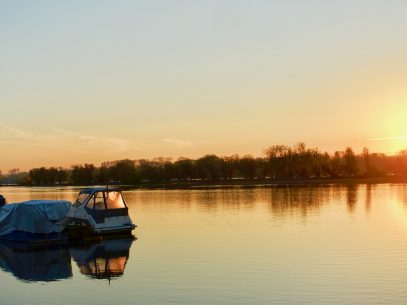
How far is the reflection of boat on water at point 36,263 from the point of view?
25453mm

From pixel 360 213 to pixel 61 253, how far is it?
30377mm

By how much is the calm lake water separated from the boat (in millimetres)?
2094

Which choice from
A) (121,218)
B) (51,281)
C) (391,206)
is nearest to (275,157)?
(391,206)

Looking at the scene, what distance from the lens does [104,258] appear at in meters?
30.3

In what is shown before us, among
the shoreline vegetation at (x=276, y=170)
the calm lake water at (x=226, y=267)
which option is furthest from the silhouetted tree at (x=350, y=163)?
the calm lake water at (x=226, y=267)

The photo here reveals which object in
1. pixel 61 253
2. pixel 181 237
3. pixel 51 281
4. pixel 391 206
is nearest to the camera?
pixel 51 281

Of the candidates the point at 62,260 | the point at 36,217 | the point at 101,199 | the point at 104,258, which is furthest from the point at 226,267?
the point at 101,199

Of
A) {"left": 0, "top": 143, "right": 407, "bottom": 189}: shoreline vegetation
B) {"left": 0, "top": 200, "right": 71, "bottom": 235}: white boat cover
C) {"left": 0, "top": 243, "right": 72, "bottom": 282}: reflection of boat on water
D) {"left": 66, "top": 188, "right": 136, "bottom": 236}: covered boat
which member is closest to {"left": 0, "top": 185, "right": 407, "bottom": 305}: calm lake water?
{"left": 0, "top": 243, "right": 72, "bottom": 282}: reflection of boat on water

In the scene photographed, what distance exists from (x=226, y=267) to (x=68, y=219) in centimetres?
1972

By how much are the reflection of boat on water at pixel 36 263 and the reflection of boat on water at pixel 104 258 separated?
0.72 metres

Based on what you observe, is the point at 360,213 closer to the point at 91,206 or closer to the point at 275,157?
the point at 91,206

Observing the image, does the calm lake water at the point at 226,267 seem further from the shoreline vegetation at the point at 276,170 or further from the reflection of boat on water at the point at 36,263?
the shoreline vegetation at the point at 276,170

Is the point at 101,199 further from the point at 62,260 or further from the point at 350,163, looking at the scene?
the point at 350,163

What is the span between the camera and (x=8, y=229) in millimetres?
39000
